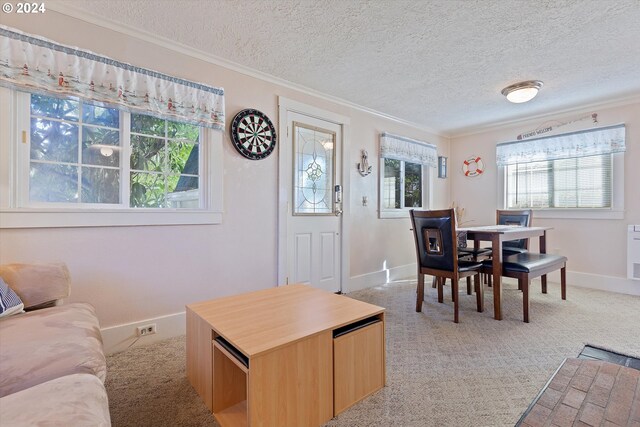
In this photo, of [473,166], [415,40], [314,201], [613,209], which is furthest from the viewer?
[473,166]

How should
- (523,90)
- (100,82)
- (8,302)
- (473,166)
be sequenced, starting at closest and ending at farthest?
(8,302) → (100,82) → (523,90) → (473,166)

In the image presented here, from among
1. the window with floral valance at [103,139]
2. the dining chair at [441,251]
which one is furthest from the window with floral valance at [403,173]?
the window with floral valance at [103,139]

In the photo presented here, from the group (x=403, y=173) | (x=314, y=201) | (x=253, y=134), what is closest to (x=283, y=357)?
(x=253, y=134)

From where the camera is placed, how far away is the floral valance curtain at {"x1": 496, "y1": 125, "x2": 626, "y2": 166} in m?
3.54

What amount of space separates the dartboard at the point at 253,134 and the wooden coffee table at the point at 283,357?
148 cm

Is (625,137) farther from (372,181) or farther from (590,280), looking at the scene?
(372,181)

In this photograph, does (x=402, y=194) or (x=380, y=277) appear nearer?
(x=380, y=277)

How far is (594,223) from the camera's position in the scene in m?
3.72

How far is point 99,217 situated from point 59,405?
1.58 m

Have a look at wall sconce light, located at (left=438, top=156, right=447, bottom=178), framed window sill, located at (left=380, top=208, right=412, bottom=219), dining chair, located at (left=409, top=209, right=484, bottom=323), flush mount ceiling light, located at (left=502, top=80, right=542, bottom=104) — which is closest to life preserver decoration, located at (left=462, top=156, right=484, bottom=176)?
wall sconce light, located at (left=438, top=156, right=447, bottom=178)

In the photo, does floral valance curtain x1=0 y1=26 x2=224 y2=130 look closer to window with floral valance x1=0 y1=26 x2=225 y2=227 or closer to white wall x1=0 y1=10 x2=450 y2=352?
window with floral valance x1=0 y1=26 x2=225 y2=227

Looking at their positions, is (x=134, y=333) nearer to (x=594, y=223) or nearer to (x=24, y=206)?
(x=24, y=206)

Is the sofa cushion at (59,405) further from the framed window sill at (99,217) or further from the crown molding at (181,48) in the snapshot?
the crown molding at (181,48)

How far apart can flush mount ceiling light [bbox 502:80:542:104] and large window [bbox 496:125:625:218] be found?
1250mm
